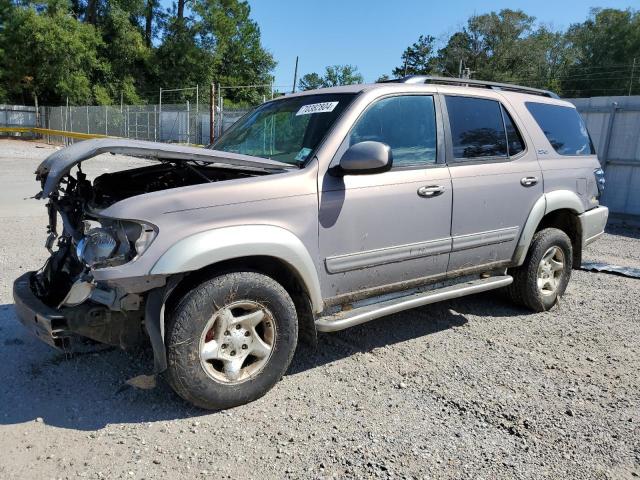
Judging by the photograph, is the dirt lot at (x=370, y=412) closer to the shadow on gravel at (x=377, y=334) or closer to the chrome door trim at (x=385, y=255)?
the shadow on gravel at (x=377, y=334)

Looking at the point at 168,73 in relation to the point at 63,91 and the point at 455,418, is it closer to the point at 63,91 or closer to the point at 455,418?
the point at 63,91

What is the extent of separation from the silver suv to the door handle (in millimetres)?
11

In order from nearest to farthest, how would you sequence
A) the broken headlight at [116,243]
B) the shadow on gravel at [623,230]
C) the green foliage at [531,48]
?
the broken headlight at [116,243], the shadow on gravel at [623,230], the green foliage at [531,48]

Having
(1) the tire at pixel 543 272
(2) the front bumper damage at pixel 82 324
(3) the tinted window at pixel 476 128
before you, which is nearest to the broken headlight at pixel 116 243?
(2) the front bumper damage at pixel 82 324

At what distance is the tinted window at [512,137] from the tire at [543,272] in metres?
0.82

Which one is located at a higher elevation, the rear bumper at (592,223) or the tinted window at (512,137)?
the tinted window at (512,137)

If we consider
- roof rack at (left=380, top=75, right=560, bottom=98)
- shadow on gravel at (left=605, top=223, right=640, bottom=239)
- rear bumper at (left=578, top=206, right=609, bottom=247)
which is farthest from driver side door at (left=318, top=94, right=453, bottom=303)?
shadow on gravel at (left=605, top=223, right=640, bottom=239)

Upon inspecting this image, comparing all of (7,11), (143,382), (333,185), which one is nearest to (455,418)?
(333,185)

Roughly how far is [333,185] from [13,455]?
2.31m

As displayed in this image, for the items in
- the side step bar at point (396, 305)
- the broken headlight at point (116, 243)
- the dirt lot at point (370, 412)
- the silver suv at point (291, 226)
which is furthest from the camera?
the side step bar at point (396, 305)

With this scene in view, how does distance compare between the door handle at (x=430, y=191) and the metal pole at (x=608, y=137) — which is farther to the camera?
the metal pole at (x=608, y=137)

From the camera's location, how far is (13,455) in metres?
2.86

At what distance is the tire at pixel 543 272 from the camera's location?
504 cm

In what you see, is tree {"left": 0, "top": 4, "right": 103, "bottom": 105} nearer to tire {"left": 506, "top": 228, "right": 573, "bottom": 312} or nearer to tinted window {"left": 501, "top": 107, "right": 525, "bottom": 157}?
tinted window {"left": 501, "top": 107, "right": 525, "bottom": 157}
